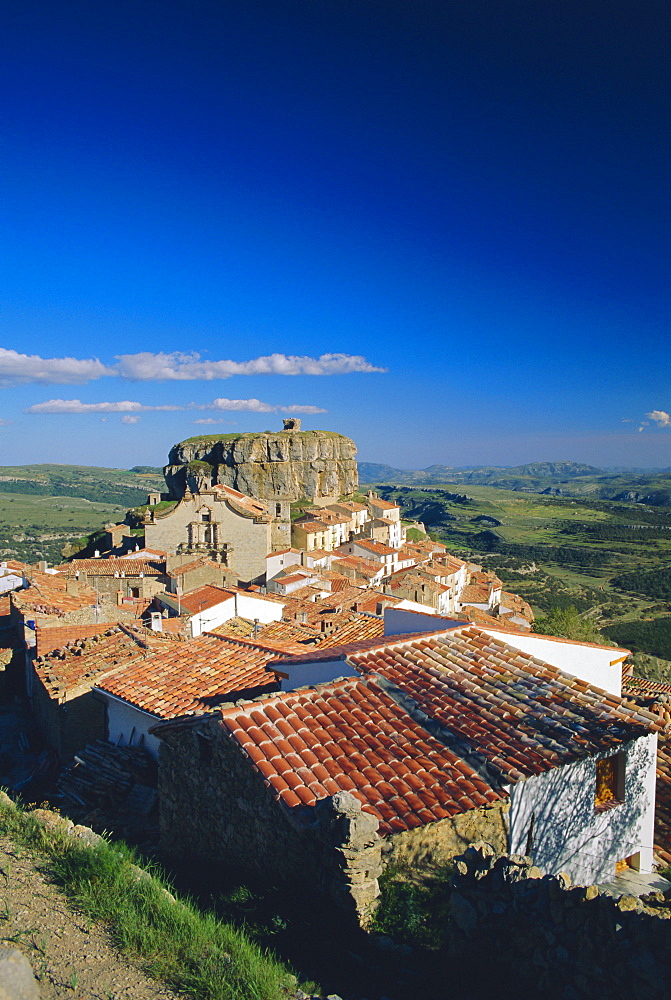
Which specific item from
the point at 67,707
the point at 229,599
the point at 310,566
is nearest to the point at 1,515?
the point at 310,566

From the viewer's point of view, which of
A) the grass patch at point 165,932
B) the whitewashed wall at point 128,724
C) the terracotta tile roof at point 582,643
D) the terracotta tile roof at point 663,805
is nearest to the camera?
the grass patch at point 165,932

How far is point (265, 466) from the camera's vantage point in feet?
287

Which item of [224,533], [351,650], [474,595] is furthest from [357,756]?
[224,533]

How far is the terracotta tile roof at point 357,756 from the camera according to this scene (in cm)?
579

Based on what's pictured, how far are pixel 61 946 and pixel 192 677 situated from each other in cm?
624

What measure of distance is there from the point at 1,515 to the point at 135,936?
506 ft

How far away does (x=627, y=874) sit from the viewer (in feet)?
25.0

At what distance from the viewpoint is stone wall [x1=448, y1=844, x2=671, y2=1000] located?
3.82 m

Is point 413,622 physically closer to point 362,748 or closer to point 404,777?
point 362,748

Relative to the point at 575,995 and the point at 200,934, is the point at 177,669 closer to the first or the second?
the point at 200,934

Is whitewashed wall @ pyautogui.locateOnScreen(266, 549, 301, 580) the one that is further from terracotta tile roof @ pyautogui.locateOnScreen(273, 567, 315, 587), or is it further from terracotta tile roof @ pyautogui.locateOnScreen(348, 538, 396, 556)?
terracotta tile roof @ pyautogui.locateOnScreen(348, 538, 396, 556)

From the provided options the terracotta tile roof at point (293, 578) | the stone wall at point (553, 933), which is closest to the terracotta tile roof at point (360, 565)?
the terracotta tile roof at point (293, 578)

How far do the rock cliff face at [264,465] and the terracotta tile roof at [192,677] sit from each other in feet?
234

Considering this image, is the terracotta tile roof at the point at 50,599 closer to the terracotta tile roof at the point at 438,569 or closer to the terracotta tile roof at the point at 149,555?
the terracotta tile roof at the point at 149,555
